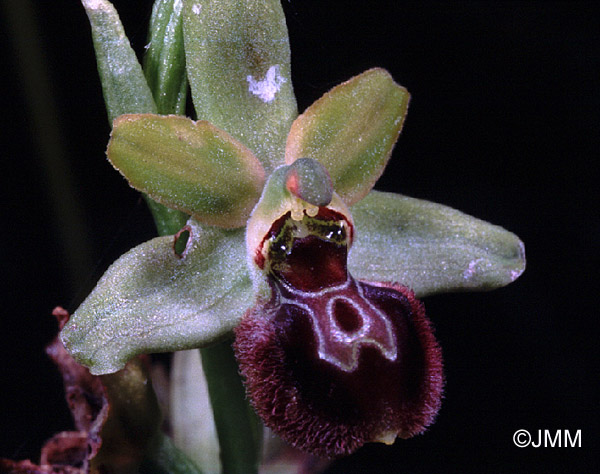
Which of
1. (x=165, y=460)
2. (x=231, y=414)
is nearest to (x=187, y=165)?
(x=231, y=414)

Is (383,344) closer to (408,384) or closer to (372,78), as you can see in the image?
(408,384)

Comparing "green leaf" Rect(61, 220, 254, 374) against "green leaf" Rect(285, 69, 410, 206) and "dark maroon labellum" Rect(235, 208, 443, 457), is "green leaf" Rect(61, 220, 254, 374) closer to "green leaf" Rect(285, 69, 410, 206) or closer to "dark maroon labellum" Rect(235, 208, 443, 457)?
"dark maroon labellum" Rect(235, 208, 443, 457)

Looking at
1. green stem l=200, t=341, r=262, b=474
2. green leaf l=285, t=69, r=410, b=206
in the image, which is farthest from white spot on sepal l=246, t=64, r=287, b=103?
green stem l=200, t=341, r=262, b=474

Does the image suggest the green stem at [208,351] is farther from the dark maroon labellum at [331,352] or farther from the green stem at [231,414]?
the dark maroon labellum at [331,352]

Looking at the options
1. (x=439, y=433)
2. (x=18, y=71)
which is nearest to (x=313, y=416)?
(x=18, y=71)

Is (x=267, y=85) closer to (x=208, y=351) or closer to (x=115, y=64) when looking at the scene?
(x=115, y=64)

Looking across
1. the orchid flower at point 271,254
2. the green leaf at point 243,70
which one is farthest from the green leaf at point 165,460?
the green leaf at point 243,70
